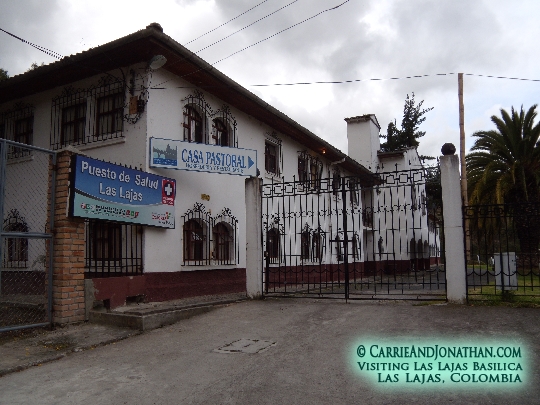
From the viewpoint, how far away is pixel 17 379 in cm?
519

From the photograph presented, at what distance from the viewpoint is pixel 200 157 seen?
35.9 ft

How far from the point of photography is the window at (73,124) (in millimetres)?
11680

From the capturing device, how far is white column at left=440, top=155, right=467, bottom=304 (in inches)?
321

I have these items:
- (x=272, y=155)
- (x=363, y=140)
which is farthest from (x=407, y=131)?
(x=272, y=155)

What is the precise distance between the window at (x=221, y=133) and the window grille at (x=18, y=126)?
523 cm

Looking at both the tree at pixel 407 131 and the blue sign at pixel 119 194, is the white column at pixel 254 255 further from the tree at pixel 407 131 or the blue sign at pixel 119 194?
the tree at pixel 407 131

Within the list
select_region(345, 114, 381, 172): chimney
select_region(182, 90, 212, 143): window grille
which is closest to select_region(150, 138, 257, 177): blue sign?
select_region(182, 90, 212, 143): window grille

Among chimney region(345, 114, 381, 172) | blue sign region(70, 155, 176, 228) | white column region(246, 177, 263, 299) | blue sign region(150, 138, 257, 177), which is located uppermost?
chimney region(345, 114, 381, 172)

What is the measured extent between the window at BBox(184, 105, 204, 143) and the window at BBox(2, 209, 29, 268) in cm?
517

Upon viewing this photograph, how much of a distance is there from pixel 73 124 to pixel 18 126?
2.65 meters

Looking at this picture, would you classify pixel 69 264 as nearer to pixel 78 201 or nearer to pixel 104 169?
pixel 78 201

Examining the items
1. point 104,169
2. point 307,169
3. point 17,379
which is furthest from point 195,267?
point 307,169

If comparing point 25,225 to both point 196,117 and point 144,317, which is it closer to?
point 196,117

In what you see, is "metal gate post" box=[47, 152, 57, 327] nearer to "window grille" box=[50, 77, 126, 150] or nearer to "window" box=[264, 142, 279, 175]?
"window grille" box=[50, 77, 126, 150]
